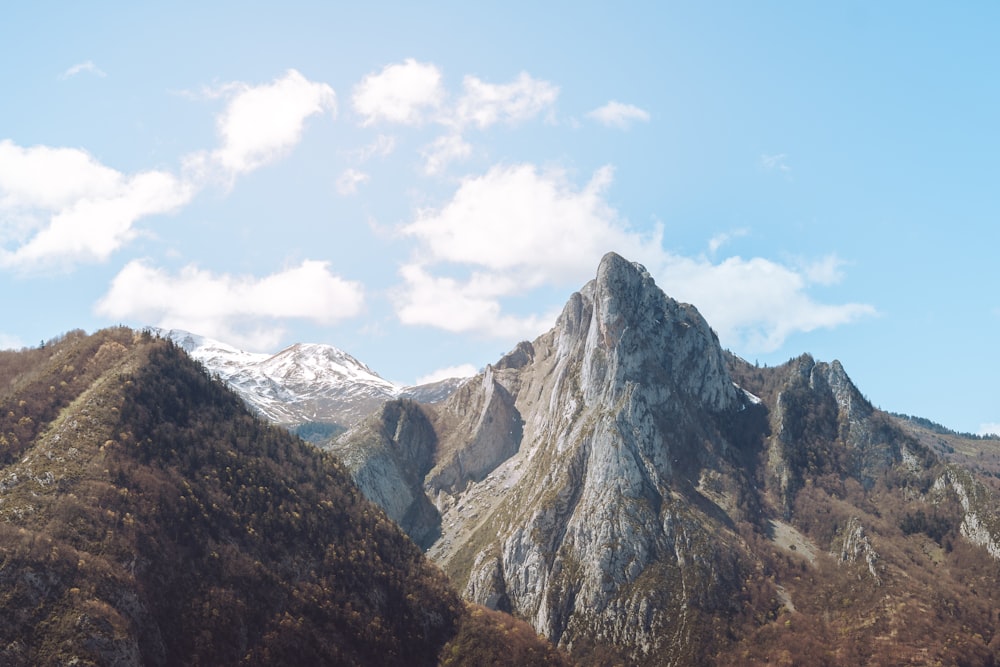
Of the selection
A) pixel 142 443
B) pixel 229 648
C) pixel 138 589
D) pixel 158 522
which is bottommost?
pixel 229 648

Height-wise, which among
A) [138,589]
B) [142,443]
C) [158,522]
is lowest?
[138,589]

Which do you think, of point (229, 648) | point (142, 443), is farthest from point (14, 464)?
point (229, 648)

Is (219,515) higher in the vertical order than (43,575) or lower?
higher

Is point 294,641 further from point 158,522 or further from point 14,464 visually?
point 14,464

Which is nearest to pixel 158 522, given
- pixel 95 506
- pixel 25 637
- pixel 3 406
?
pixel 95 506

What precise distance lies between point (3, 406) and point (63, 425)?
1830 cm

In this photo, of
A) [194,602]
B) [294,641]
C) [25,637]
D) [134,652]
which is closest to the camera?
[25,637]

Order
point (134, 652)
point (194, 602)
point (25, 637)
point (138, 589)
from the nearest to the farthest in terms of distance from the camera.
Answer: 1. point (25, 637)
2. point (134, 652)
3. point (138, 589)
4. point (194, 602)

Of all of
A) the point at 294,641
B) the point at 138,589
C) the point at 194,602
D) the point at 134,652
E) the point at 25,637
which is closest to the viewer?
the point at 25,637

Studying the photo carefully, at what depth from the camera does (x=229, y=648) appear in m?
173

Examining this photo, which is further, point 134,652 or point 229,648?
point 229,648

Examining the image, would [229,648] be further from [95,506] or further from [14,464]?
[14,464]

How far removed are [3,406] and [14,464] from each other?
25.8 metres

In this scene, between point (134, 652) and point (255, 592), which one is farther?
point (255, 592)
